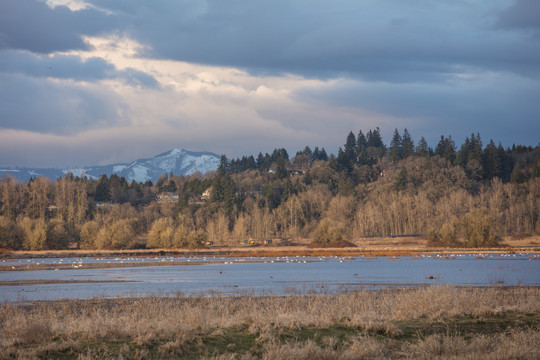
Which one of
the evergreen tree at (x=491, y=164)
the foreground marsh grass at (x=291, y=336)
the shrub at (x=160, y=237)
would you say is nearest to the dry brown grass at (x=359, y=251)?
the shrub at (x=160, y=237)

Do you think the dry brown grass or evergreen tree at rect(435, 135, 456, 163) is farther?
evergreen tree at rect(435, 135, 456, 163)

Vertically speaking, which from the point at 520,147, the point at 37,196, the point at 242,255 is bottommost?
the point at 242,255

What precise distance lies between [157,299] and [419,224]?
118492 millimetres

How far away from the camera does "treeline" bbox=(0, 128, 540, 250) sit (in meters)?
118

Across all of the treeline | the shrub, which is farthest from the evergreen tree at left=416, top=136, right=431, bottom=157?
the shrub

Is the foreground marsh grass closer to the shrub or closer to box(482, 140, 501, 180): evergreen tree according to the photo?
the shrub

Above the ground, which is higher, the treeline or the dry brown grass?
the treeline

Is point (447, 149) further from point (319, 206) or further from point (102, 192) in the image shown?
point (102, 192)

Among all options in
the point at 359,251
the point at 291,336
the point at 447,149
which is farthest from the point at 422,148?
the point at 291,336

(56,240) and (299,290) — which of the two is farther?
(56,240)

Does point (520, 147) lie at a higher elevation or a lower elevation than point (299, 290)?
higher

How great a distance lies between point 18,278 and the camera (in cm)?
5041

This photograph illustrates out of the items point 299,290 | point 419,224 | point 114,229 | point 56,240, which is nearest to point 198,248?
point 114,229

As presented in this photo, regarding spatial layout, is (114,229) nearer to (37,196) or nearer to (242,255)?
(242,255)
